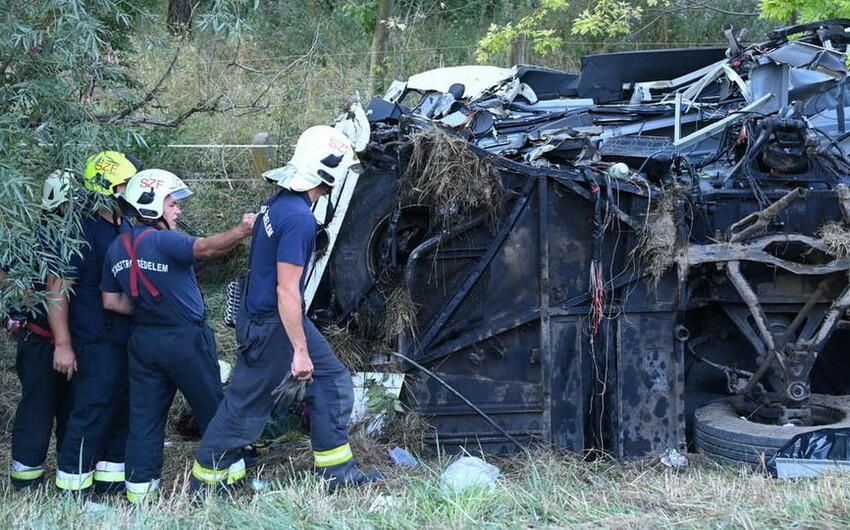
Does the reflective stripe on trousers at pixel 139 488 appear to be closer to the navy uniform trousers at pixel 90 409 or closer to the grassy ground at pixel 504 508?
the navy uniform trousers at pixel 90 409

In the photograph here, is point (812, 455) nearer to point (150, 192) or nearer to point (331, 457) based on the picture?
point (331, 457)

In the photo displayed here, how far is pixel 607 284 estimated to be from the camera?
6.36 m

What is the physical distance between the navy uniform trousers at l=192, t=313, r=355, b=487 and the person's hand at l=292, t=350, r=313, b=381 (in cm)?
16

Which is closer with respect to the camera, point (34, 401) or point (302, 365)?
point (302, 365)

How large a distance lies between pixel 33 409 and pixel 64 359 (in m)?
0.46

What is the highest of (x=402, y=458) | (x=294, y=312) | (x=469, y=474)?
(x=294, y=312)

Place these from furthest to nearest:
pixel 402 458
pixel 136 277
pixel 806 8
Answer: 1. pixel 806 8
2. pixel 402 458
3. pixel 136 277

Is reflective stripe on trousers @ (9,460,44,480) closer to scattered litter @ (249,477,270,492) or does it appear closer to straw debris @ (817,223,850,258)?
scattered litter @ (249,477,270,492)

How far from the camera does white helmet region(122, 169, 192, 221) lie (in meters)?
5.48

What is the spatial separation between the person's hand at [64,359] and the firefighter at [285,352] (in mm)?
864

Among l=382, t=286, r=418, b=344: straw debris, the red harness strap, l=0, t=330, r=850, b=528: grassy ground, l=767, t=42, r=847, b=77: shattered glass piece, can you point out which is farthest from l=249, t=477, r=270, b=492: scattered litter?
l=767, t=42, r=847, b=77: shattered glass piece

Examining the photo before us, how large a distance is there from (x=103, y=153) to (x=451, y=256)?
7.35 ft

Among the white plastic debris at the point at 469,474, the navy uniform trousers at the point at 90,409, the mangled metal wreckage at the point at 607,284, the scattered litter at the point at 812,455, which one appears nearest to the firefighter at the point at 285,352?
the white plastic debris at the point at 469,474

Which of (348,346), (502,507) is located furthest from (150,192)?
(502,507)
